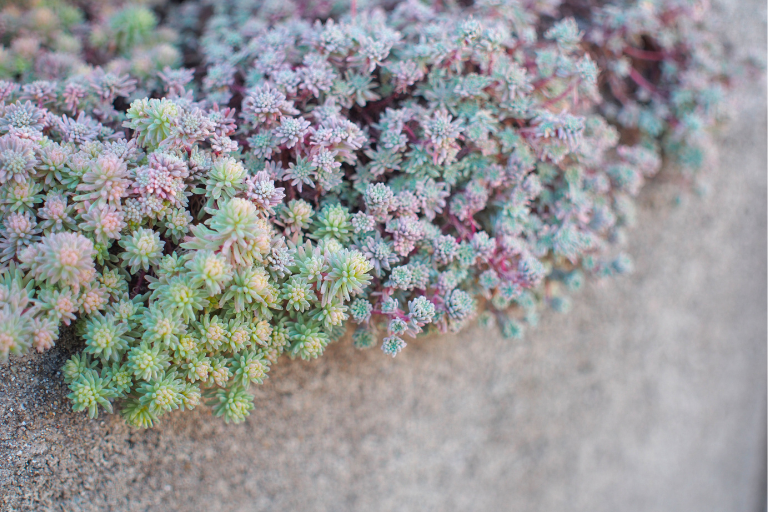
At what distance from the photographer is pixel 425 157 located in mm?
1101

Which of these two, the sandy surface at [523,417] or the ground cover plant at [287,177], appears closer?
the ground cover plant at [287,177]

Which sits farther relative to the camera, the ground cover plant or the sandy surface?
the sandy surface

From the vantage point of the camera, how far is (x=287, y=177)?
3.39ft

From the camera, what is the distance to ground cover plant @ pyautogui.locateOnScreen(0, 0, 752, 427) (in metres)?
0.89

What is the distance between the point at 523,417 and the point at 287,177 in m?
1.19

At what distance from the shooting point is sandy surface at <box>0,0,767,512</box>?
1.07 meters

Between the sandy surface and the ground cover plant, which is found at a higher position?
the ground cover plant

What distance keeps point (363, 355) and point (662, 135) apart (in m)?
1.22

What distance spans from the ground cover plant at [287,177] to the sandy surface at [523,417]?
0.17 m

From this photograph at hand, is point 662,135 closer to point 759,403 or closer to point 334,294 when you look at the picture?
point 334,294

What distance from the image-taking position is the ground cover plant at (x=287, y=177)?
2.93 feet

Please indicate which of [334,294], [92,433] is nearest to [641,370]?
[334,294]

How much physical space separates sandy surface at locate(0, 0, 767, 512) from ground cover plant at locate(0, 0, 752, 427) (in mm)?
172

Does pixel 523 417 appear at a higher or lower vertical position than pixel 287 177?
lower
